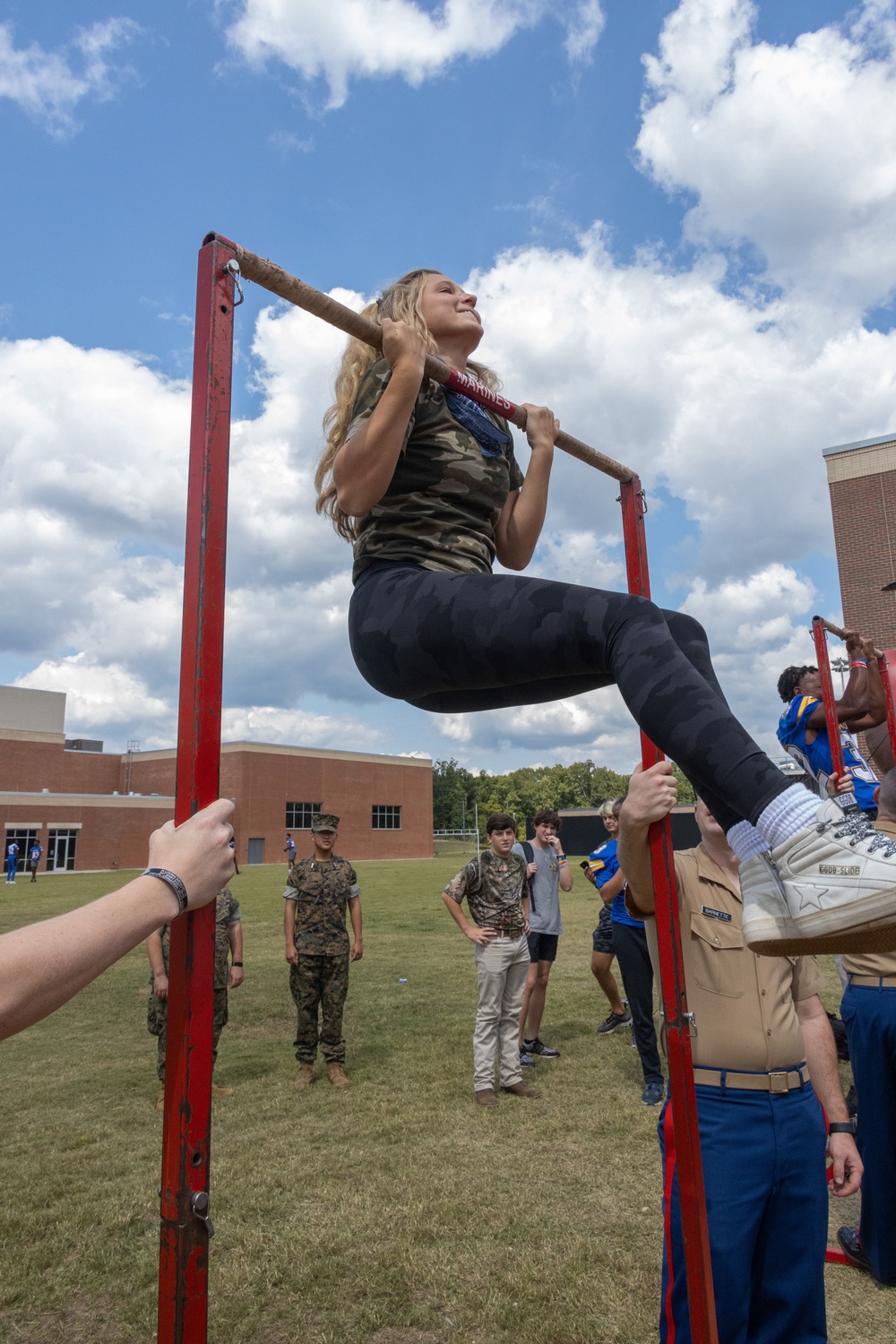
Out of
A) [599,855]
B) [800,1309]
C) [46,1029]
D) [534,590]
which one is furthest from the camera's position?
[46,1029]

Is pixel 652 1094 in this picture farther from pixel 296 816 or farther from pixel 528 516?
pixel 296 816

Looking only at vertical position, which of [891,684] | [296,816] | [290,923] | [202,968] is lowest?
[290,923]

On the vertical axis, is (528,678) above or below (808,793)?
above

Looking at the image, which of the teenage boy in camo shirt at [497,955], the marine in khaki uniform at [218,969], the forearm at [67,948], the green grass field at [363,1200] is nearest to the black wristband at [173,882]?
the forearm at [67,948]

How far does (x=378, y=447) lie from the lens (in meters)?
1.98

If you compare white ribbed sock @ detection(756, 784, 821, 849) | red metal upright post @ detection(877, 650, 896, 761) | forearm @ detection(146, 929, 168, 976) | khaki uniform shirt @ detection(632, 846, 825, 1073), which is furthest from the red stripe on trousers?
forearm @ detection(146, 929, 168, 976)

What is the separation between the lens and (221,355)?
187 centimetres

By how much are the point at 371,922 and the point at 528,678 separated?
61.5ft

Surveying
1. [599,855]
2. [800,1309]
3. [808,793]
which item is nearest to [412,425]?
[808,793]

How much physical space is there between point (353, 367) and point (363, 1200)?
4900 millimetres

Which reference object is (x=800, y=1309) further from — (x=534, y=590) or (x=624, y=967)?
(x=624, y=967)

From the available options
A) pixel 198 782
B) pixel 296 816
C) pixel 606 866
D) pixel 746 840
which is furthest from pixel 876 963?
pixel 296 816

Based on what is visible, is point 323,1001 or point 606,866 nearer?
point 323,1001

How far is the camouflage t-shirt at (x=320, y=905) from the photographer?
8.10 metres
